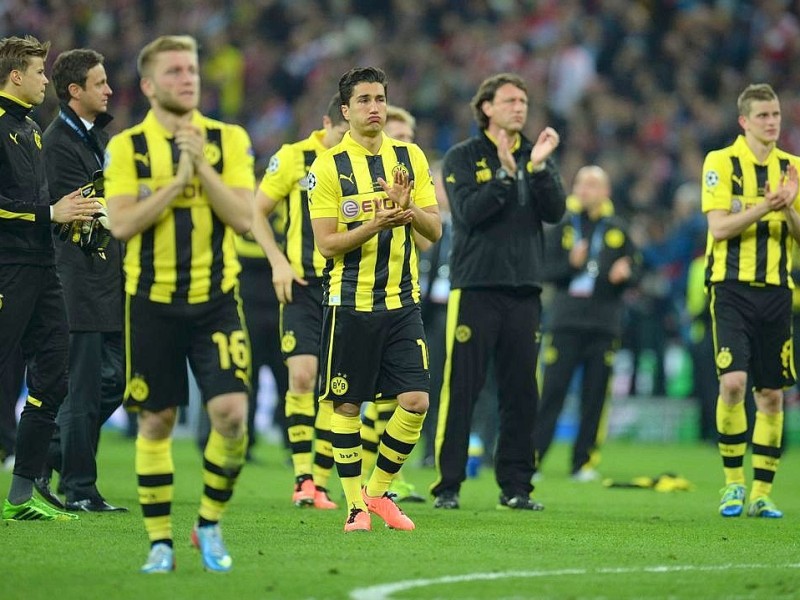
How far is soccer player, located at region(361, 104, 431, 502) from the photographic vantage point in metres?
9.81

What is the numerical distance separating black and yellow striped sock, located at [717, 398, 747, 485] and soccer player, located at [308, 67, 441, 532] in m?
2.27

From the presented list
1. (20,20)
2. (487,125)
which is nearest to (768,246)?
(487,125)

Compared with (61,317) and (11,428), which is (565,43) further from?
(61,317)

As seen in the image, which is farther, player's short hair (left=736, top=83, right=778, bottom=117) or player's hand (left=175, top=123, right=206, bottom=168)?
player's short hair (left=736, top=83, right=778, bottom=117)

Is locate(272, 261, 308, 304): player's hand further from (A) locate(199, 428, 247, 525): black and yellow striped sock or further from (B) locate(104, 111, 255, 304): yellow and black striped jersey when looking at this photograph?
(A) locate(199, 428, 247, 525): black and yellow striped sock

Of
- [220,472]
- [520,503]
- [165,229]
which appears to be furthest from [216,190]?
[520,503]

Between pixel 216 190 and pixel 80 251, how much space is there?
2.96 metres

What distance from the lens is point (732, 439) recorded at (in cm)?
950

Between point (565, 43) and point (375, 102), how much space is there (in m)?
15.2

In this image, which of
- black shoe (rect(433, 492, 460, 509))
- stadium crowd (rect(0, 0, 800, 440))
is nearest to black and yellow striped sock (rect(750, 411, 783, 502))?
black shoe (rect(433, 492, 460, 509))

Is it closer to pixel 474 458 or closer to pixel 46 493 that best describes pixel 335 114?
pixel 46 493

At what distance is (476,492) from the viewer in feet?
36.8

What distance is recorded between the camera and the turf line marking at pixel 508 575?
5883 millimetres

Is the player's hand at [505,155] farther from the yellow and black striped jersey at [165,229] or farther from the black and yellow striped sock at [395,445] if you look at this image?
the yellow and black striped jersey at [165,229]
